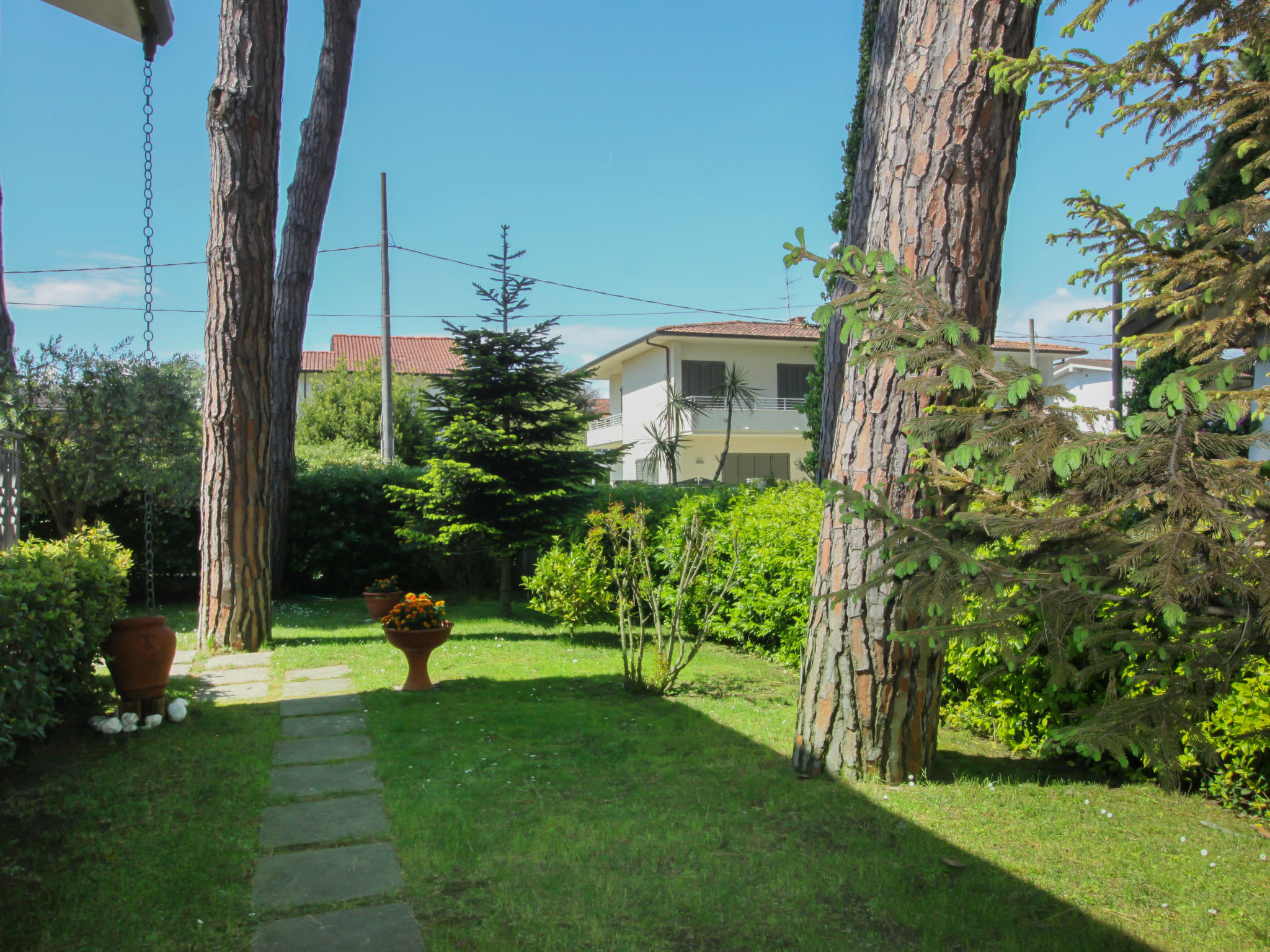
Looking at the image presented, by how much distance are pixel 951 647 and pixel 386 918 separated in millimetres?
3451

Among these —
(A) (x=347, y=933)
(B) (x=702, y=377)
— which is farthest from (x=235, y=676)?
(B) (x=702, y=377)

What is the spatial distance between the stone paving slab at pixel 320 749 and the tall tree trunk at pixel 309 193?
6498 mm

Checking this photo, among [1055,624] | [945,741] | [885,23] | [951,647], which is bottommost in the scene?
[945,741]

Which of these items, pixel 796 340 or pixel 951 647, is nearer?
pixel 951 647

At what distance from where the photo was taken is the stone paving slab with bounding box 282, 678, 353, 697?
6.19m

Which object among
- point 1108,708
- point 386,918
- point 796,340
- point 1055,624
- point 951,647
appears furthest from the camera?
point 796,340

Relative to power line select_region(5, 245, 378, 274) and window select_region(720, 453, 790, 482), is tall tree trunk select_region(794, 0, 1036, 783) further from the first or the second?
window select_region(720, 453, 790, 482)

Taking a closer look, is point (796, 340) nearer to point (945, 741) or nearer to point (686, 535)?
point (686, 535)

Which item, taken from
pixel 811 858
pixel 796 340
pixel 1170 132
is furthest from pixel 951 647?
pixel 796 340

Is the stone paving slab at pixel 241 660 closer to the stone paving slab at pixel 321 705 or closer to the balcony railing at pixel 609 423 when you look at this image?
the stone paving slab at pixel 321 705

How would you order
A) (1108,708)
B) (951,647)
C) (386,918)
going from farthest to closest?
(951,647) < (386,918) < (1108,708)

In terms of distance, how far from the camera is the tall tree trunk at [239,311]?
7664 millimetres

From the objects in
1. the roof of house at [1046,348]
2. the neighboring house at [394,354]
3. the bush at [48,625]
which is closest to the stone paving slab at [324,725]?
the bush at [48,625]

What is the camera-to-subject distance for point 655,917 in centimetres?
281
